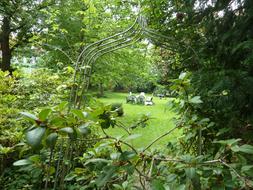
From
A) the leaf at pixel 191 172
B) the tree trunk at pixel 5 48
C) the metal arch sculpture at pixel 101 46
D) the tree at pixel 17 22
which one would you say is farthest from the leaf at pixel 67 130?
the tree trunk at pixel 5 48

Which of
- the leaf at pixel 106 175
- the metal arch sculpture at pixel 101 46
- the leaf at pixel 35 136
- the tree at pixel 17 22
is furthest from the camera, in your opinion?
the tree at pixel 17 22

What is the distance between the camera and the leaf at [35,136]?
2.41ft

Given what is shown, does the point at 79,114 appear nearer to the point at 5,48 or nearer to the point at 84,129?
the point at 84,129

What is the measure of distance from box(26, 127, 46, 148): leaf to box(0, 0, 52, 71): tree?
6.79m

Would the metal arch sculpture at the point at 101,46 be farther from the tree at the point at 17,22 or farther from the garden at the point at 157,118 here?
the tree at the point at 17,22

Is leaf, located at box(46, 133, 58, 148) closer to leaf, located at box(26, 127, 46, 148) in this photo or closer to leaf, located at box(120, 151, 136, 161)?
leaf, located at box(26, 127, 46, 148)

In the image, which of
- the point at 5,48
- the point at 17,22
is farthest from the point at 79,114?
the point at 5,48

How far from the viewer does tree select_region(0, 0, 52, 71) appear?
24.0 feet

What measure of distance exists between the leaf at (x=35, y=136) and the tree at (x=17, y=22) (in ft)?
22.3

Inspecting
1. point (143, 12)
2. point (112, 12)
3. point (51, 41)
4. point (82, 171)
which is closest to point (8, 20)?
point (51, 41)

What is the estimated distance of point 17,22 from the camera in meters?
8.09

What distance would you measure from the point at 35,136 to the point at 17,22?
820 centimetres

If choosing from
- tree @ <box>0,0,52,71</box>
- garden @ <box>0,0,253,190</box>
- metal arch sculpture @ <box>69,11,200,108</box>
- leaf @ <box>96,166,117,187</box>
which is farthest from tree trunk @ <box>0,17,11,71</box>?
leaf @ <box>96,166,117,187</box>

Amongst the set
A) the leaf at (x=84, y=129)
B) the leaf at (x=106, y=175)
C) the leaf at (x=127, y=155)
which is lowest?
the leaf at (x=106, y=175)
